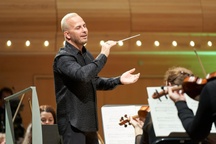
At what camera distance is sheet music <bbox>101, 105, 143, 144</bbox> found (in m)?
4.79

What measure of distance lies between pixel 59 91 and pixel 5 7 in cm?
435

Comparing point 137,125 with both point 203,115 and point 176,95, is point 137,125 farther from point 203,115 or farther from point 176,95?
point 203,115

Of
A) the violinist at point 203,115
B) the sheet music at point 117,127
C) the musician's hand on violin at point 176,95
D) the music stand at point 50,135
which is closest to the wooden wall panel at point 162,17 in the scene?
the sheet music at point 117,127

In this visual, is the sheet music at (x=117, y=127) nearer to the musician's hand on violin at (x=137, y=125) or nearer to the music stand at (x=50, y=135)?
the musician's hand on violin at (x=137, y=125)

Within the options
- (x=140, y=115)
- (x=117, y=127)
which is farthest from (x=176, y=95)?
(x=117, y=127)

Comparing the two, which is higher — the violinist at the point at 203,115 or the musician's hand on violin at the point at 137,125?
the violinist at the point at 203,115

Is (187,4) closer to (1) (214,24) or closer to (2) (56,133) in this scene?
(1) (214,24)

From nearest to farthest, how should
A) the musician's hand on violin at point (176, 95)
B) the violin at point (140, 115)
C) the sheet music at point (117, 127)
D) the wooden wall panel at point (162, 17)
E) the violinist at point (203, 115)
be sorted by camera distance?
1. the violinist at point (203, 115)
2. the musician's hand on violin at point (176, 95)
3. the violin at point (140, 115)
4. the sheet music at point (117, 127)
5. the wooden wall panel at point (162, 17)

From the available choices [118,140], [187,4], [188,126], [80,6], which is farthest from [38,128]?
[187,4]

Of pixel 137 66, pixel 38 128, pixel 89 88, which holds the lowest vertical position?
pixel 137 66

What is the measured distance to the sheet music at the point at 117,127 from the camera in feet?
15.7

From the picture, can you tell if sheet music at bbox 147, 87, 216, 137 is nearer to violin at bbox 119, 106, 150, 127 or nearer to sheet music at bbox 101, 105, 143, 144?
violin at bbox 119, 106, 150, 127

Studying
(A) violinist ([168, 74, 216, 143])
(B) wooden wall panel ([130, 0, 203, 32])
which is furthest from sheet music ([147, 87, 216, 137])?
(B) wooden wall panel ([130, 0, 203, 32])

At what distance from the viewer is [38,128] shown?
348 cm
